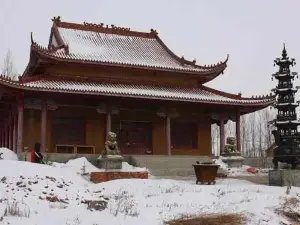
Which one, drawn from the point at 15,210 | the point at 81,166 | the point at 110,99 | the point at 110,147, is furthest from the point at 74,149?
the point at 15,210

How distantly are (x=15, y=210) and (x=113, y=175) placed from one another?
7817 mm

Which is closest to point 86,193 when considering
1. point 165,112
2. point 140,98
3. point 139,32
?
point 140,98

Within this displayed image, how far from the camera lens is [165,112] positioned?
24.3 m

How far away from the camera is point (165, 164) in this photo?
20516mm

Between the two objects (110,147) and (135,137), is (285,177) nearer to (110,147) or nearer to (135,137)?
(110,147)

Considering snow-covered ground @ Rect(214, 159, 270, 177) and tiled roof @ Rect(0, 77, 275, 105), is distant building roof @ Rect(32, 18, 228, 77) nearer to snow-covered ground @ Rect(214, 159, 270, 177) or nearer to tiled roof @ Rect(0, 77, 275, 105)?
tiled roof @ Rect(0, 77, 275, 105)

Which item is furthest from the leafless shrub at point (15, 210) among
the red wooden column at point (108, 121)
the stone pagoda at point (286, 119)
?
the red wooden column at point (108, 121)

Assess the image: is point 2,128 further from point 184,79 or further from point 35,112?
point 184,79

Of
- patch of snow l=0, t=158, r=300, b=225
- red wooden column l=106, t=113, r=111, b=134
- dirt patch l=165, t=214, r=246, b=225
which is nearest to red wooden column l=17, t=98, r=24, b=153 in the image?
red wooden column l=106, t=113, r=111, b=134

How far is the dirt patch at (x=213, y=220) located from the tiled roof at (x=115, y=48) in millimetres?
15118

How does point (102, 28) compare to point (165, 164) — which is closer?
point (165, 164)

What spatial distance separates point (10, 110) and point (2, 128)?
457 cm

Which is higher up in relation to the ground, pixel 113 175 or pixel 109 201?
pixel 113 175

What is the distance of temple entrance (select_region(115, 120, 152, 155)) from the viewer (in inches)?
979
